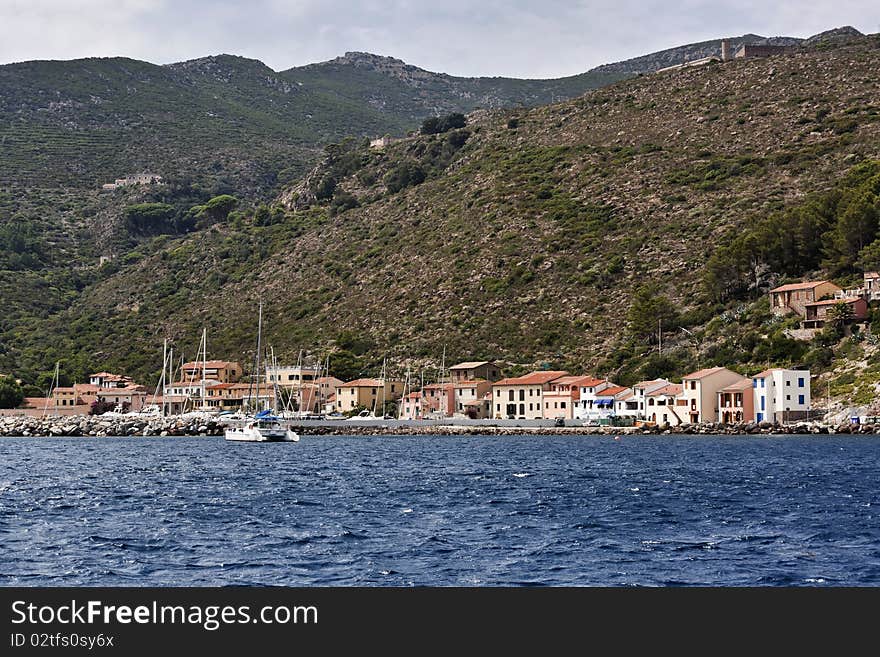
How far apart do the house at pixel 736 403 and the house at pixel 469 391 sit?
82.7 ft

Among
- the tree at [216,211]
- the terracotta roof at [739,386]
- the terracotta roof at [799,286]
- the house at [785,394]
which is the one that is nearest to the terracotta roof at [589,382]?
the terracotta roof at [739,386]

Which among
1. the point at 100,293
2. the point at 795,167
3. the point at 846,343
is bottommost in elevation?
the point at 846,343

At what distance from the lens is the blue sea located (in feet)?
89.0

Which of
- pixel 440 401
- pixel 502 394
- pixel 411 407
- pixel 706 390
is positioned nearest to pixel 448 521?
pixel 706 390

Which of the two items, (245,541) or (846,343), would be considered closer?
(245,541)

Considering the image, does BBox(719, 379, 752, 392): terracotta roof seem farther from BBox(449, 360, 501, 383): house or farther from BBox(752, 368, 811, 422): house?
BBox(449, 360, 501, 383): house

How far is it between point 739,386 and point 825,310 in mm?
12981

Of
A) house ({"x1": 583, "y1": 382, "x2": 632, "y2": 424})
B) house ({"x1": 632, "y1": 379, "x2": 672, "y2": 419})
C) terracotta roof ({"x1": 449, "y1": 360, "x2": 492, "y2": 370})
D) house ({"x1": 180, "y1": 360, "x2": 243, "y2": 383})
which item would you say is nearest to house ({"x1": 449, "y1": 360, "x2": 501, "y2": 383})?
terracotta roof ({"x1": 449, "y1": 360, "x2": 492, "y2": 370})

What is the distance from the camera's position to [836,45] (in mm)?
174625

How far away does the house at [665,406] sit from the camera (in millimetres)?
99062

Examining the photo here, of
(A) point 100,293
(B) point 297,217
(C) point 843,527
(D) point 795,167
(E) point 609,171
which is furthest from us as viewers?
(B) point 297,217

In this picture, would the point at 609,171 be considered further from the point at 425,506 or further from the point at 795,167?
the point at 425,506

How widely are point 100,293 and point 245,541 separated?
143204 mm
